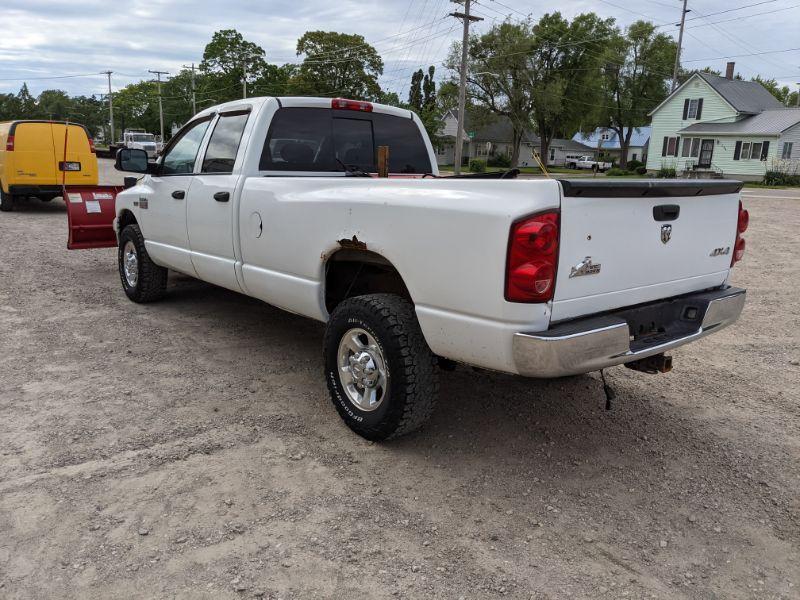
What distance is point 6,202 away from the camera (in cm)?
1445

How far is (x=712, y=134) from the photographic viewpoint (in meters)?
43.3

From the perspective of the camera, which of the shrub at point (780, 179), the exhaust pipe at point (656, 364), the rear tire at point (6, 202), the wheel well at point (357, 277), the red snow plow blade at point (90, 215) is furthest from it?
the shrub at point (780, 179)

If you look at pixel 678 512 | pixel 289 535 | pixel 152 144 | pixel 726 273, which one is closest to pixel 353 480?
pixel 289 535

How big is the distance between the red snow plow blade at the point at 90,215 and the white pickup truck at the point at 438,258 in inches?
129

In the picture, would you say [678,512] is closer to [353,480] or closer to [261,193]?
[353,480]

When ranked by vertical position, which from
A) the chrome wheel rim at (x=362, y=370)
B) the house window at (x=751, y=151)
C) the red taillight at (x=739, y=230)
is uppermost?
the house window at (x=751, y=151)

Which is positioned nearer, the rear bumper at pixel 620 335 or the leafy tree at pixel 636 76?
the rear bumper at pixel 620 335

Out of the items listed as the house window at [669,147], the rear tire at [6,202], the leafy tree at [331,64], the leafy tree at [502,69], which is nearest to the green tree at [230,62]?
the leafy tree at [331,64]

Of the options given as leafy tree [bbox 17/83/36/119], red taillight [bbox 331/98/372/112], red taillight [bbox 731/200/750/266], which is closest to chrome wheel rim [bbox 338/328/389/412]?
red taillight [bbox 331/98/372/112]

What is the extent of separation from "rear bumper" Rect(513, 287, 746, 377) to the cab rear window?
2705 millimetres

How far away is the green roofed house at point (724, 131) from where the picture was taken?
39.6 metres

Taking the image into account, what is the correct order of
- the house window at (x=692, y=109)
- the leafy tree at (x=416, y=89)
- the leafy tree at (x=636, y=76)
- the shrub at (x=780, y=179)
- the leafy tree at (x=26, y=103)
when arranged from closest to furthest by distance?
1. the shrub at (x=780, y=179)
2. the house window at (x=692, y=109)
3. the leafy tree at (x=636, y=76)
4. the leafy tree at (x=416, y=89)
5. the leafy tree at (x=26, y=103)

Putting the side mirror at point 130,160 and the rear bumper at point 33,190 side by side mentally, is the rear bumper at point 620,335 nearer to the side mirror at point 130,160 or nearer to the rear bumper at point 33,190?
the side mirror at point 130,160

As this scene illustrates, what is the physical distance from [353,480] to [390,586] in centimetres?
84
